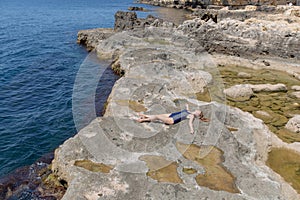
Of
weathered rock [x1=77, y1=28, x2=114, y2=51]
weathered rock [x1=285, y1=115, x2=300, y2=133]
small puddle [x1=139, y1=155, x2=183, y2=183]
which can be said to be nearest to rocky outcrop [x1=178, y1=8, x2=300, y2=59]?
weathered rock [x1=77, y1=28, x2=114, y2=51]

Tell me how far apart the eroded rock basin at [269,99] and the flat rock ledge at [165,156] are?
215 centimetres

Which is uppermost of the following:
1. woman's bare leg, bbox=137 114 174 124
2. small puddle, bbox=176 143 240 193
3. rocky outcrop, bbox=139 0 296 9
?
rocky outcrop, bbox=139 0 296 9

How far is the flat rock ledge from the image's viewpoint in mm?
7586

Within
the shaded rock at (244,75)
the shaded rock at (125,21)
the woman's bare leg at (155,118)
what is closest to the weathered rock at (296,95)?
the shaded rock at (244,75)

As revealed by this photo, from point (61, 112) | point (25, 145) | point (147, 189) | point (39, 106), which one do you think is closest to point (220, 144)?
point (147, 189)

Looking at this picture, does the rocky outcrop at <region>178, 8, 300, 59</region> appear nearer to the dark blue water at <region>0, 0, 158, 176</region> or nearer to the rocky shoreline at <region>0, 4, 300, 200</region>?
the rocky shoreline at <region>0, 4, 300, 200</region>

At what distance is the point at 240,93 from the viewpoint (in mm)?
16938

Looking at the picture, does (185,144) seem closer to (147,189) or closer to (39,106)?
(147,189)

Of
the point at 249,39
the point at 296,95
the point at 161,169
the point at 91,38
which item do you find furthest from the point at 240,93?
the point at 91,38

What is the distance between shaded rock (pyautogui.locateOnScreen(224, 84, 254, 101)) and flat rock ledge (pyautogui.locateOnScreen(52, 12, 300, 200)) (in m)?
3.97

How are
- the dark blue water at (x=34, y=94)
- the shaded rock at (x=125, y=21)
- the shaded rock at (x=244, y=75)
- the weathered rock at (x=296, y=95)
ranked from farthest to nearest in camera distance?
the shaded rock at (x=125, y=21) < the shaded rock at (x=244, y=75) < the weathered rock at (x=296, y=95) < the dark blue water at (x=34, y=94)

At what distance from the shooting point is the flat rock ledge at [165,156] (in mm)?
7586

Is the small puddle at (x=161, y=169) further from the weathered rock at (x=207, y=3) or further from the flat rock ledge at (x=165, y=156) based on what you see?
the weathered rock at (x=207, y=3)

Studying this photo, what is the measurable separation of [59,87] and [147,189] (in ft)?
55.0
